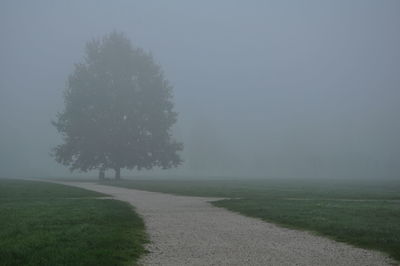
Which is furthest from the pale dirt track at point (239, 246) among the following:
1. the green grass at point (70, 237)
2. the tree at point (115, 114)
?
Result: the tree at point (115, 114)

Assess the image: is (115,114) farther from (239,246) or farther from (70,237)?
(239,246)

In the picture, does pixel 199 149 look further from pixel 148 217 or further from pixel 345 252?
pixel 345 252

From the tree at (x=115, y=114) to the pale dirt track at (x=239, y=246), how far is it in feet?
121

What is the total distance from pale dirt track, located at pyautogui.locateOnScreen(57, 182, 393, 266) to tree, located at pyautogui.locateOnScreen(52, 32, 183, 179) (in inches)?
1453

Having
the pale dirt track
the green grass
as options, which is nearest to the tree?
the green grass

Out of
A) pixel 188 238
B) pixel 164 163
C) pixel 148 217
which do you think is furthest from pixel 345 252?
pixel 164 163

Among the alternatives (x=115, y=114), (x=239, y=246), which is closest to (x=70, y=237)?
(x=239, y=246)

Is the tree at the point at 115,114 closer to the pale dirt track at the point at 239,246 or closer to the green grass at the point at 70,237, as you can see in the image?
the green grass at the point at 70,237

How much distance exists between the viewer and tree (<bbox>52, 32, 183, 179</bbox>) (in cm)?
5322

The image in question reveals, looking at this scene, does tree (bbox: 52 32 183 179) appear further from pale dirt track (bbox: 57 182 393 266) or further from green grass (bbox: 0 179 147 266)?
pale dirt track (bbox: 57 182 393 266)

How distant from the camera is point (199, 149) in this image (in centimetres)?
10500

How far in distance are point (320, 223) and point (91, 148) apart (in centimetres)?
4185

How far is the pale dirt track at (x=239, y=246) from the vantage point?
385 inches

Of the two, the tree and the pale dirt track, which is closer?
the pale dirt track
